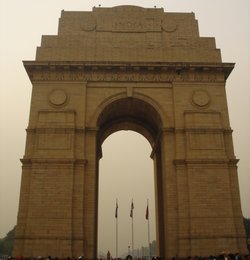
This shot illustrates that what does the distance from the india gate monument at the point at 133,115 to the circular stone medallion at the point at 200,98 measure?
2.9 inches

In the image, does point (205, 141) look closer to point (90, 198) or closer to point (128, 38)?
point (90, 198)

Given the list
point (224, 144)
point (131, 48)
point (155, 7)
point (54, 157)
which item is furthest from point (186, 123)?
point (155, 7)

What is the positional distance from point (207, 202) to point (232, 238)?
8.67ft

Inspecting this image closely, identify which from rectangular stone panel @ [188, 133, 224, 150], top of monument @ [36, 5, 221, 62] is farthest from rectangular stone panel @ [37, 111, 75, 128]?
rectangular stone panel @ [188, 133, 224, 150]

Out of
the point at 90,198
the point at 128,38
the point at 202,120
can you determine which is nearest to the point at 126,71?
the point at 128,38

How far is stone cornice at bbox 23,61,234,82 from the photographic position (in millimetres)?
26938

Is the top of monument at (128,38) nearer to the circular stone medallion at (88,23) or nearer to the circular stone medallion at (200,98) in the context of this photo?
the circular stone medallion at (88,23)

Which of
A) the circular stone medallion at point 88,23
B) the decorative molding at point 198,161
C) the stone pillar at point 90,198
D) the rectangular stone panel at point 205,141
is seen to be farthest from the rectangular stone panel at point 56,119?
the rectangular stone panel at point 205,141

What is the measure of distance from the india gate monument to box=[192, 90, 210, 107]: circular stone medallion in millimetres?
73

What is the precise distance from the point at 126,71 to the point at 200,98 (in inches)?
229

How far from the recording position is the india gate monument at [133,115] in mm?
23203

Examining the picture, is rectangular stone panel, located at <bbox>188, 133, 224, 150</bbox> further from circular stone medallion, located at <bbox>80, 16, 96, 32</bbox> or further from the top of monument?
circular stone medallion, located at <bbox>80, 16, 96, 32</bbox>

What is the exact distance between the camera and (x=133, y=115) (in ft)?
103

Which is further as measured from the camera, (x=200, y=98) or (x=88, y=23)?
(x=88, y=23)
